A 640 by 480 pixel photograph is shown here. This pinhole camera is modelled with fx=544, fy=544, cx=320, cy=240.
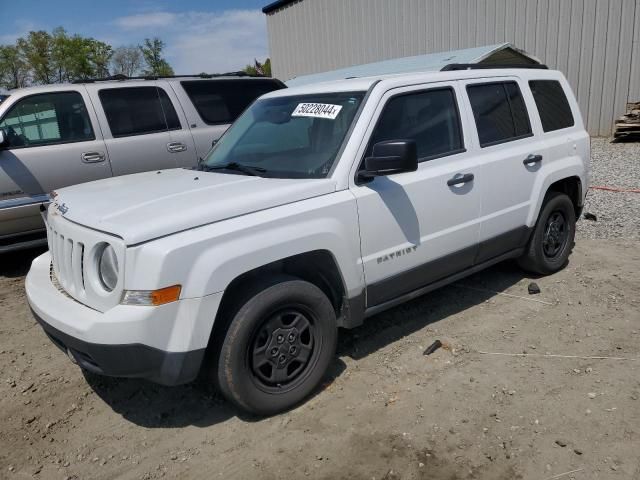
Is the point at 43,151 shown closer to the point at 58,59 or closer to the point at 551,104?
the point at 551,104

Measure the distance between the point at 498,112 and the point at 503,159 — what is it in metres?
0.41

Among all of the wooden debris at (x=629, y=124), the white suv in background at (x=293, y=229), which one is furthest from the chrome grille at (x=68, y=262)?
the wooden debris at (x=629, y=124)

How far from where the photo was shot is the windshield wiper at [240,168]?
356 cm

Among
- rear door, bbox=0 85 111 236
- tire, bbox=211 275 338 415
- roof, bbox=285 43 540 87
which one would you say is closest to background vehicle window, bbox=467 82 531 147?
tire, bbox=211 275 338 415

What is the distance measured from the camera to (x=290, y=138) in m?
3.78

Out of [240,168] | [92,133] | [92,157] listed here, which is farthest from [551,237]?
[92,133]

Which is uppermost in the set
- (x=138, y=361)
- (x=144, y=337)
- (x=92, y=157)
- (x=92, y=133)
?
(x=92, y=133)

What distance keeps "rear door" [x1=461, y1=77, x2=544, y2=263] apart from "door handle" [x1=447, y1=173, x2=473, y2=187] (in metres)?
0.12

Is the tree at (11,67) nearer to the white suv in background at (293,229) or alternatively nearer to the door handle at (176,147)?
the door handle at (176,147)

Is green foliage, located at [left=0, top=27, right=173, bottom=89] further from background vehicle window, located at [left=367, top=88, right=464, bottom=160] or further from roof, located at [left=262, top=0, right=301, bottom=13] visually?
background vehicle window, located at [left=367, top=88, right=464, bottom=160]

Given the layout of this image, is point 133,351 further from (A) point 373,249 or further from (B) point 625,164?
(B) point 625,164

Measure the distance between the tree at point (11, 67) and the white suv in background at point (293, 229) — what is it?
56.4 metres

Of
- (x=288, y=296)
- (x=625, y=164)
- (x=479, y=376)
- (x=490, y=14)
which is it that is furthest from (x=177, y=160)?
(x=490, y=14)

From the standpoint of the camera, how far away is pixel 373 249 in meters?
3.44
